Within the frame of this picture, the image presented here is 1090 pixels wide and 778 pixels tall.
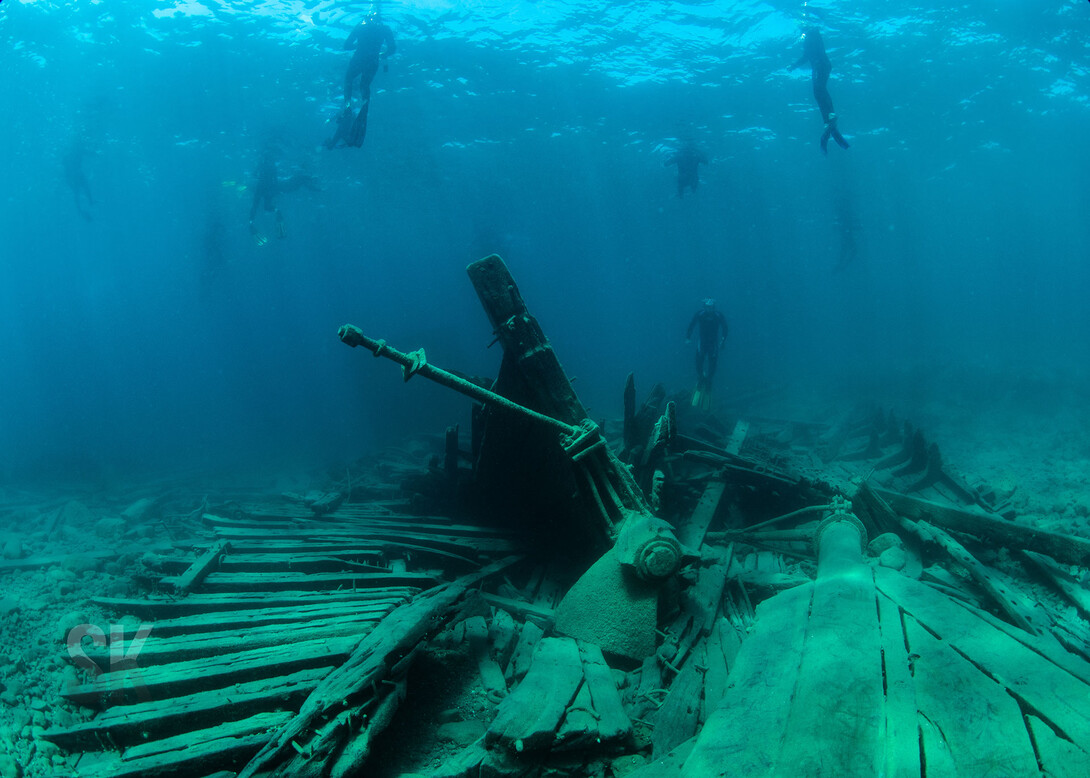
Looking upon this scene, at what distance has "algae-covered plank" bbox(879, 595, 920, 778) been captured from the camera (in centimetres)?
168

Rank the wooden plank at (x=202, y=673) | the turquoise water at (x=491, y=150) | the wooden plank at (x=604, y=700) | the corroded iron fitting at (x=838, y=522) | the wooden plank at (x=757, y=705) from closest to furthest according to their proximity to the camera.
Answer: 1. the wooden plank at (x=757, y=705)
2. the wooden plank at (x=604, y=700)
3. the wooden plank at (x=202, y=673)
4. the corroded iron fitting at (x=838, y=522)
5. the turquoise water at (x=491, y=150)

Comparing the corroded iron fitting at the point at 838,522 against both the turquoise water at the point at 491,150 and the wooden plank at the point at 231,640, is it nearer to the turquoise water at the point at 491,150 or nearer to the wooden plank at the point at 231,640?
the wooden plank at the point at 231,640

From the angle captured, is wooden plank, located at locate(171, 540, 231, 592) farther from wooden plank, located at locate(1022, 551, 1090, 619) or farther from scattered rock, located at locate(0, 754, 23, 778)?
wooden plank, located at locate(1022, 551, 1090, 619)

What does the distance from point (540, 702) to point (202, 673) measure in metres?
2.43

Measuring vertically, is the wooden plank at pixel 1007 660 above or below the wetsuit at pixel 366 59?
below

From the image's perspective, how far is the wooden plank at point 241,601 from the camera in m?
4.64

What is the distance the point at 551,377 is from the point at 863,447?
9973mm

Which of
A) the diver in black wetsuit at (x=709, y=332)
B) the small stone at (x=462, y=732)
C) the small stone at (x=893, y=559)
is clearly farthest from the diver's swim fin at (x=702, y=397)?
the small stone at (x=462, y=732)

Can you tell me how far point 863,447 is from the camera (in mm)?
11703

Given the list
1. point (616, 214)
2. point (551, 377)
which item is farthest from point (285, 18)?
point (616, 214)

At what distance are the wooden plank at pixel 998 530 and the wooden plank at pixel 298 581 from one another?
6.34 metres

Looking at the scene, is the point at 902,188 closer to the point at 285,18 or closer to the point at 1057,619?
the point at 285,18

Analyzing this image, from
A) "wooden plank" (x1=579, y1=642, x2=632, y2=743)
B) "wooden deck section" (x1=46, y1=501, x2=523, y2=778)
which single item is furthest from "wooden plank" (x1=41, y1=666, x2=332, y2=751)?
"wooden plank" (x1=579, y1=642, x2=632, y2=743)

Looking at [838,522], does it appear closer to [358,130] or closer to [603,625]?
[603,625]
